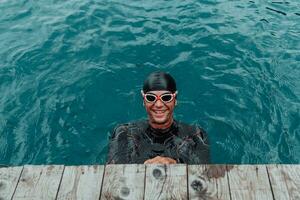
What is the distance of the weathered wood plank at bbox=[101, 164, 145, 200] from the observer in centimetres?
432

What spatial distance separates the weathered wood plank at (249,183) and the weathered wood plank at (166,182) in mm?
509

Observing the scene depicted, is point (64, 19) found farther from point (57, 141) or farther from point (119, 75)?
point (57, 141)

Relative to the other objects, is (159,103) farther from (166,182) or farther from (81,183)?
(81,183)

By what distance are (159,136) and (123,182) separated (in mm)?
2897

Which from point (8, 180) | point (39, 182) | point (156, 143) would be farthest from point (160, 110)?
point (8, 180)

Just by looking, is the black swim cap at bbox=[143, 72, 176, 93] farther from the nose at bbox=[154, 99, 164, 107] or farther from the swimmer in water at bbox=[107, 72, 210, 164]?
the nose at bbox=[154, 99, 164, 107]

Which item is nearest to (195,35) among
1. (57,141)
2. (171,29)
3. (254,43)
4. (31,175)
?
(171,29)

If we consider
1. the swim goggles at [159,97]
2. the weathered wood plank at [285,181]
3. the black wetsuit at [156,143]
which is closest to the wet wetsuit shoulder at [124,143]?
the black wetsuit at [156,143]

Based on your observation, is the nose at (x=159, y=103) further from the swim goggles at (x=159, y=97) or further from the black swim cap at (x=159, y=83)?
the black swim cap at (x=159, y=83)

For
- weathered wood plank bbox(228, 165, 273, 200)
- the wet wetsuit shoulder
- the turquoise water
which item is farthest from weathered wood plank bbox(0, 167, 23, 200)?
the turquoise water

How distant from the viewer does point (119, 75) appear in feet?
35.2

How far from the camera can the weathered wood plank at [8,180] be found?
14.4 feet

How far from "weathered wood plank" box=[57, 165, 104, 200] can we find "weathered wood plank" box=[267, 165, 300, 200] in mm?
1841

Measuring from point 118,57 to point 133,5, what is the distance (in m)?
3.55
